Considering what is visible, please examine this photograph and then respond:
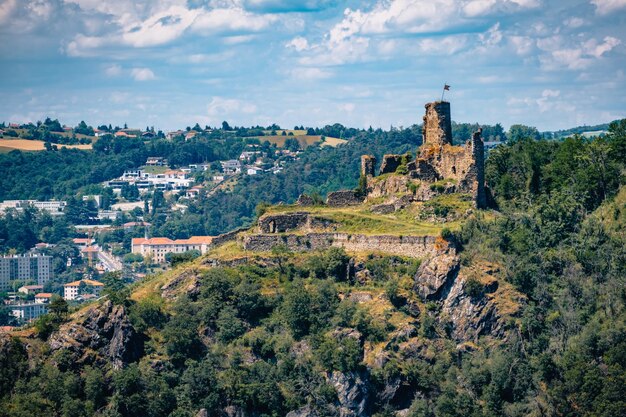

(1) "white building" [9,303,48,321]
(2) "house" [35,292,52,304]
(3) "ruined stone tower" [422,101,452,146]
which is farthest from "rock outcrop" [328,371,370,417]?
(2) "house" [35,292,52,304]

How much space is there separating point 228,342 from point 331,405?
839cm

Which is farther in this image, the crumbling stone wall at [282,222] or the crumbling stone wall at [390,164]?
the crumbling stone wall at [390,164]

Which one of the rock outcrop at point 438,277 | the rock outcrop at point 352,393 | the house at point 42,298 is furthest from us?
the house at point 42,298

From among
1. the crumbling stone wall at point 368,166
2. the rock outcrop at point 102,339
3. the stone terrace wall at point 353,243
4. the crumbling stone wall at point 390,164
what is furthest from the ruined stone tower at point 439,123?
the rock outcrop at point 102,339

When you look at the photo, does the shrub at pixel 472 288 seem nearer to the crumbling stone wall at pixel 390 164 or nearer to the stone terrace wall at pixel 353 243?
the stone terrace wall at pixel 353 243

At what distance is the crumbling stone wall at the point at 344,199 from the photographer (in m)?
94.8

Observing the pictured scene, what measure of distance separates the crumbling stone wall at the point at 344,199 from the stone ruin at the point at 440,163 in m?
1.00

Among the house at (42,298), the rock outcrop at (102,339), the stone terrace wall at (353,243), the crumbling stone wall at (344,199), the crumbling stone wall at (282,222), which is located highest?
the crumbling stone wall at (344,199)

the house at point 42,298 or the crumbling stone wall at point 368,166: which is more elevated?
the crumbling stone wall at point 368,166

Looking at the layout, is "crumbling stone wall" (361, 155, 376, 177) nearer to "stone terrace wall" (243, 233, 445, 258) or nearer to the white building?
"stone terrace wall" (243, 233, 445, 258)

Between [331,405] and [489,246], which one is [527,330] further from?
[331,405]

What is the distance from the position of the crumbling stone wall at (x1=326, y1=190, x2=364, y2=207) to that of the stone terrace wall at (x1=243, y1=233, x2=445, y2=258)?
5.60 metres

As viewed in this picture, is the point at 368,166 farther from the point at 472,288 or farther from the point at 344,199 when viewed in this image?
the point at 472,288

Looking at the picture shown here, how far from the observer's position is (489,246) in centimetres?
8538
